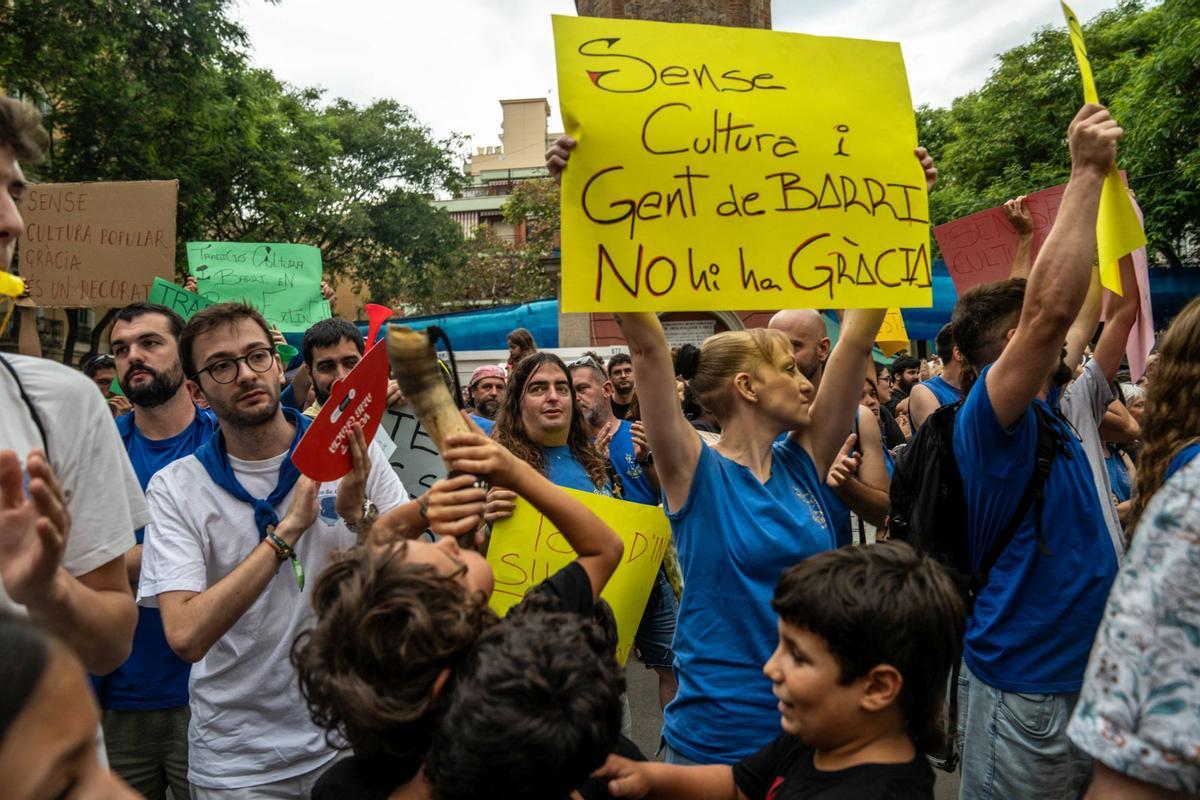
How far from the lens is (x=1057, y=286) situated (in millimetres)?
2199

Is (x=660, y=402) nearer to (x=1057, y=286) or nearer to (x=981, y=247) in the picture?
(x=1057, y=286)

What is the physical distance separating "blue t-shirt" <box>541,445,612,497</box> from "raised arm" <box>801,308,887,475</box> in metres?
1.27

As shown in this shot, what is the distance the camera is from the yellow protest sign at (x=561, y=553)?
115 inches

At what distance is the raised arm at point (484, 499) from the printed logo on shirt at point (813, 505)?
0.74m

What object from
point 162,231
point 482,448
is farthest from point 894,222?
point 162,231

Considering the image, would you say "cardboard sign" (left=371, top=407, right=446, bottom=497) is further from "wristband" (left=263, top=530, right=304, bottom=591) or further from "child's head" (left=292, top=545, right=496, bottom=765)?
"child's head" (left=292, top=545, right=496, bottom=765)

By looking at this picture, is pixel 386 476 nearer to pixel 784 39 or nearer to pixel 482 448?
pixel 482 448

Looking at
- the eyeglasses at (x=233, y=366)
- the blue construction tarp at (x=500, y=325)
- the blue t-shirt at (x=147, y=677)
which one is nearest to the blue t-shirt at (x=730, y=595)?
the eyeglasses at (x=233, y=366)

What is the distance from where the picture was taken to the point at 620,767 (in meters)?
1.71

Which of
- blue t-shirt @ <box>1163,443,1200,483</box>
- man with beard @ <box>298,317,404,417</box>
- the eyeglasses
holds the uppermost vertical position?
man with beard @ <box>298,317,404,417</box>

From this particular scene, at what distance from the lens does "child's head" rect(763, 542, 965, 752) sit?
164cm

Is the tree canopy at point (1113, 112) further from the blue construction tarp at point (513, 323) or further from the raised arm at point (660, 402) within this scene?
the raised arm at point (660, 402)

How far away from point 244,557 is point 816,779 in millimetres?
1639

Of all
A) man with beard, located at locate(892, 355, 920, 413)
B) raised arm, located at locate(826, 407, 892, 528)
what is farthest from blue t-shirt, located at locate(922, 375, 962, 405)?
man with beard, located at locate(892, 355, 920, 413)
